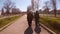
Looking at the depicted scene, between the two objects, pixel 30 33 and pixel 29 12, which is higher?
pixel 29 12

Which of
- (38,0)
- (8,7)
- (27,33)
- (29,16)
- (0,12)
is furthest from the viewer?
(0,12)

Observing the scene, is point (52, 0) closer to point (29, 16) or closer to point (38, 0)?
point (38, 0)

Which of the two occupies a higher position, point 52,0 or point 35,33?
point 52,0

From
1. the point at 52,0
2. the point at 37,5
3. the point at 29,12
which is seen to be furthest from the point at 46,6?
the point at 29,12

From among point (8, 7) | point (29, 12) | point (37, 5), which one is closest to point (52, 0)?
point (37, 5)

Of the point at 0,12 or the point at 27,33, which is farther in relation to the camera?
the point at 0,12

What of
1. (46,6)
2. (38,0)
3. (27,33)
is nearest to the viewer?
(27,33)

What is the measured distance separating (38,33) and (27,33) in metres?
0.89

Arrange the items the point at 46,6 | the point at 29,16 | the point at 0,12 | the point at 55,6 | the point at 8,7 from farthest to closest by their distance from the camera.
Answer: the point at 0,12 < the point at 46,6 < the point at 8,7 < the point at 55,6 < the point at 29,16

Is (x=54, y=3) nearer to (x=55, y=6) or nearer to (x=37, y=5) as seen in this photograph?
(x=55, y=6)

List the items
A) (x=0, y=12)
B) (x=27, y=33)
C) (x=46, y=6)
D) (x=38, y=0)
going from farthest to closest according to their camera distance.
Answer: (x=0, y=12)
(x=46, y=6)
(x=38, y=0)
(x=27, y=33)

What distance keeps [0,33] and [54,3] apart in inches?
1653

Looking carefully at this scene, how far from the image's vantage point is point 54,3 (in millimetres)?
51969

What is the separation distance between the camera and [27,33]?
11.5 m
